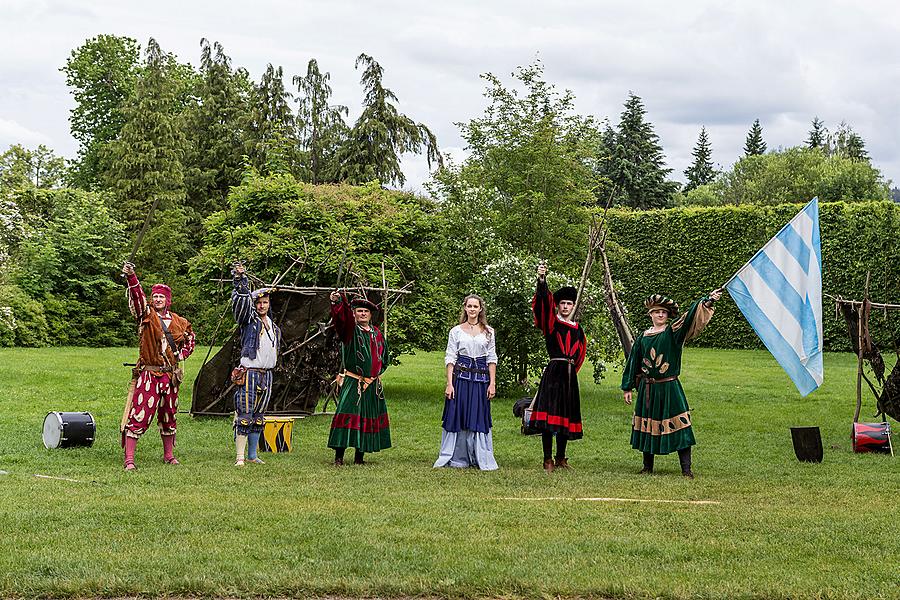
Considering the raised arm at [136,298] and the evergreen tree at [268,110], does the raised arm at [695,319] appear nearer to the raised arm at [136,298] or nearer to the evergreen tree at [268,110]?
the raised arm at [136,298]

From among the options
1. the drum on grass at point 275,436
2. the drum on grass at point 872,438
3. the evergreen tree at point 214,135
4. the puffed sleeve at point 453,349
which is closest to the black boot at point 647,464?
the puffed sleeve at point 453,349

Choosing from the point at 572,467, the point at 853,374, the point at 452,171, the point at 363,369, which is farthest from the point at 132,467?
the point at 853,374

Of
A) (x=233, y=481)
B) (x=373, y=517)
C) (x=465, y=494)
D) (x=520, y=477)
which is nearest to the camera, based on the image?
(x=373, y=517)

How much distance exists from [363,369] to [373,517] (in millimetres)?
3034

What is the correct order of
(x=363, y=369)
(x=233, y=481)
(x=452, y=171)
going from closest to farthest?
(x=233, y=481), (x=363, y=369), (x=452, y=171)

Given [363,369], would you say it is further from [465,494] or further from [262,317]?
[465,494]

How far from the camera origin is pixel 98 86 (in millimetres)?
40656

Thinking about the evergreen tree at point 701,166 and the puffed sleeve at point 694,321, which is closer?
the puffed sleeve at point 694,321

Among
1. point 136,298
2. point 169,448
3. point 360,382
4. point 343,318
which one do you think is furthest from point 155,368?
point 360,382

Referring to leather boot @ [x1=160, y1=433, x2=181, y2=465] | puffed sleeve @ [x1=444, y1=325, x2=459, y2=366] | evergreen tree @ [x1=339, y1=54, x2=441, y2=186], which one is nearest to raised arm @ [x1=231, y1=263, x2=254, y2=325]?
leather boot @ [x1=160, y1=433, x2=181, y2=465]

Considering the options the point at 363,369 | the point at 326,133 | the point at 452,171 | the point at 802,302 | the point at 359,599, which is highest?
the point at 326,133

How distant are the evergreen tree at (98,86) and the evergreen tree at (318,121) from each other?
1040cm

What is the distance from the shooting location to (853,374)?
19.8 metres

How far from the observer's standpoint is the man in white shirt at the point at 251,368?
31.1 ft
